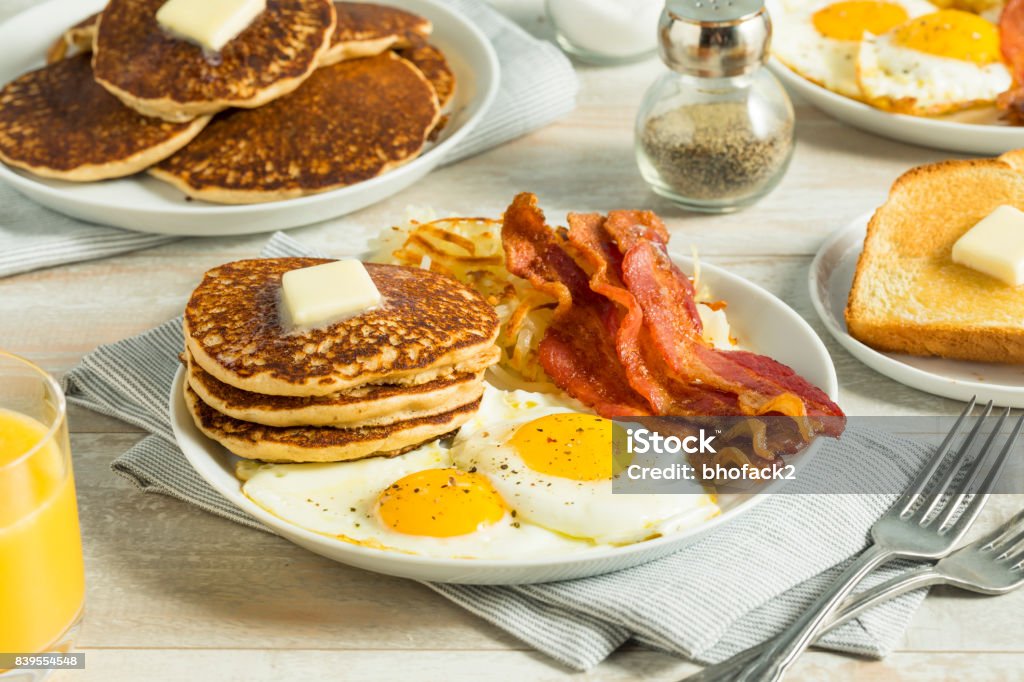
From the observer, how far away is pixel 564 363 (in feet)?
8.29

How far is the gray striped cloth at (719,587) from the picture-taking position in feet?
6.66

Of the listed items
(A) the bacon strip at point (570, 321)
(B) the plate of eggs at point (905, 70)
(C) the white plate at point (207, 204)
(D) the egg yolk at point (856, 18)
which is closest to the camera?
(A) the bacon strip at point (570, 321)

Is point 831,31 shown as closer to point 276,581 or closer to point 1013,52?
point 1013,52

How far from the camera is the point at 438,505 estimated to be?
205cm

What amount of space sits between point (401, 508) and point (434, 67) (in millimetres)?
2077

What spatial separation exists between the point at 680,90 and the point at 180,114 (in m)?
1.39

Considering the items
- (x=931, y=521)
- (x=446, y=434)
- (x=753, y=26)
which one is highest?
(x=753, y=26)

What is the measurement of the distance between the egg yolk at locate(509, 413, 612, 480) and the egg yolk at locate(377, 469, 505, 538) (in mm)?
112

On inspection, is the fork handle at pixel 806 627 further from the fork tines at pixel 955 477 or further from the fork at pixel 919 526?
the fork tines at pixel 955 477

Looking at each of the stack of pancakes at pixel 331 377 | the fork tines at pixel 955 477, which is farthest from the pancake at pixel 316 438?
the fork tines at pixel 955 477

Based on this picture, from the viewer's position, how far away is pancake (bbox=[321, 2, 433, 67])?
3535 millimetres

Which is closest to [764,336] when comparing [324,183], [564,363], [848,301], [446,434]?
[848,301]

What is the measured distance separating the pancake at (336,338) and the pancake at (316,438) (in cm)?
8

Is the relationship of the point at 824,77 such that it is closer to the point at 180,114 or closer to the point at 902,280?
the point at 902,280
